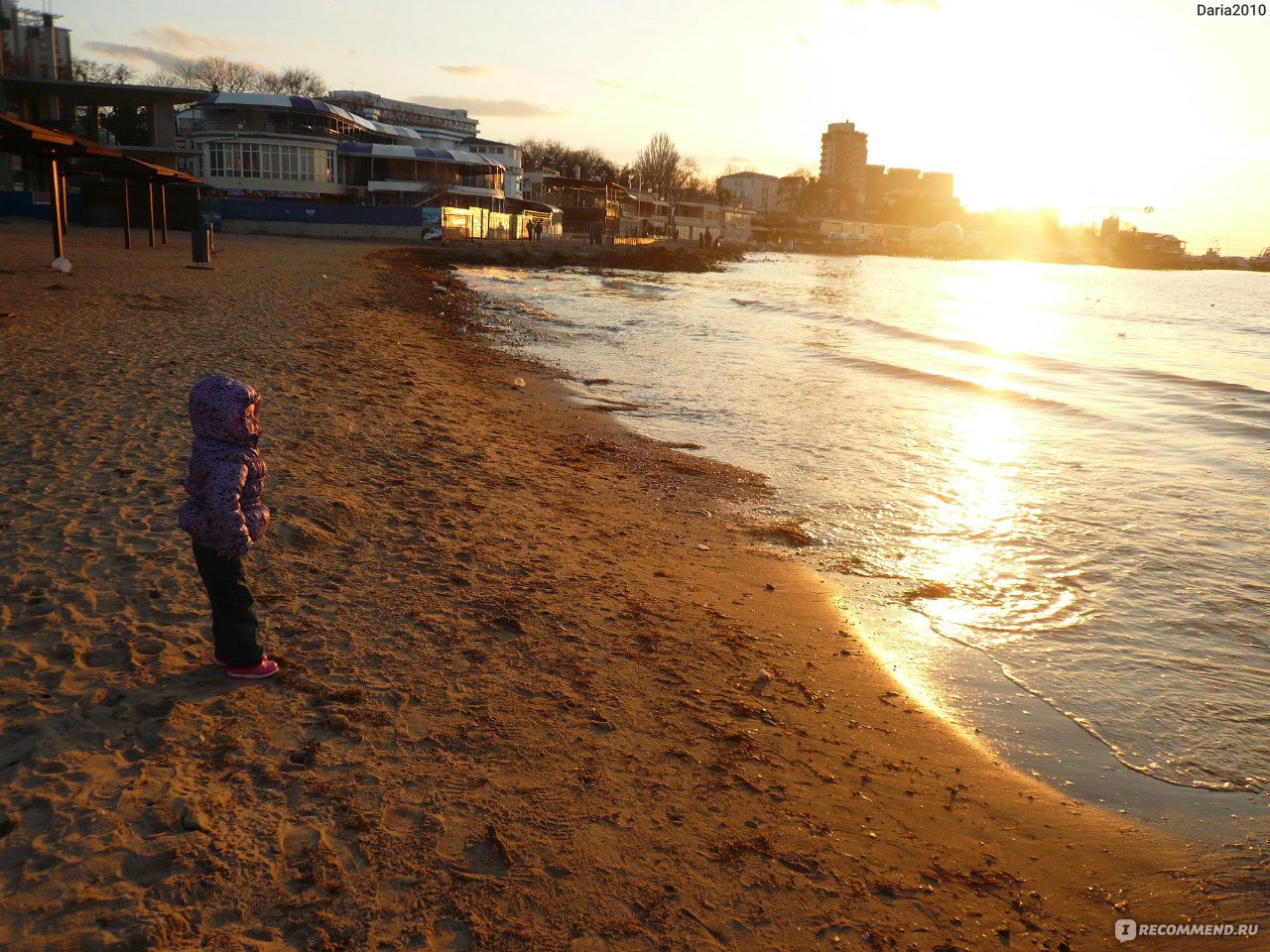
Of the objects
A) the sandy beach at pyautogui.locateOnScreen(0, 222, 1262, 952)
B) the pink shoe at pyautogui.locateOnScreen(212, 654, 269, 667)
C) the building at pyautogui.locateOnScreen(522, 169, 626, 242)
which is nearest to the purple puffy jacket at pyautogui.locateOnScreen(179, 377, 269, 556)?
the pink shoe at pyautogui.locateOnScreen(212, 654, 269, 667)

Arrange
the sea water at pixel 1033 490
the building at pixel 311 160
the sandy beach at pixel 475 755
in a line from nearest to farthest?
1. the sandy beach at pixel 475 755
2. the sea water at pixel 1033 490
3. the building at pixel 311 160

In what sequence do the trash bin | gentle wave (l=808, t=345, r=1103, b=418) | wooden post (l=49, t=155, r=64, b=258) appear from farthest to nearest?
1. the trash bin
2. wooden post (l=49, t=155, r=64, b=258)
3. gentle wave (l=808, t=345, r=1103, b=418)

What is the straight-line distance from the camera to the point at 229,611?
3.97 metres

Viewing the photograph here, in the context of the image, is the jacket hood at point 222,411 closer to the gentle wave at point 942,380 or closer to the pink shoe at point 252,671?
the pink shoe at point 252,671

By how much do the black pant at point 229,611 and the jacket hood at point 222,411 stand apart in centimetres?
57

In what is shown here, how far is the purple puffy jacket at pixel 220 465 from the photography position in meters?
3.81

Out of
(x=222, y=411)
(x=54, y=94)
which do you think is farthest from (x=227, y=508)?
(x=54, y=94)

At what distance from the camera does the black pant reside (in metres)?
3.96

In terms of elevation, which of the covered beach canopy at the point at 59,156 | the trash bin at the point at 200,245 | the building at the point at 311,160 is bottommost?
the trash bin at the point at 200,245

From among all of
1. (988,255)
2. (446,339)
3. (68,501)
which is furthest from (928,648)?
(988,255)

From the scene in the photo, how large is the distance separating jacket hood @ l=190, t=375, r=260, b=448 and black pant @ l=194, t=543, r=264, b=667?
57 centimetres

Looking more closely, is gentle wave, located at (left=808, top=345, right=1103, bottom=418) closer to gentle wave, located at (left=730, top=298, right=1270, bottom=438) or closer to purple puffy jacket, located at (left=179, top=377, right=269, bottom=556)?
gentle wave, located at (left=730, top=298, right=1270, bottom=438)

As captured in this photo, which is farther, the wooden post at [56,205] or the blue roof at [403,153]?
the blue roof at [403,153]

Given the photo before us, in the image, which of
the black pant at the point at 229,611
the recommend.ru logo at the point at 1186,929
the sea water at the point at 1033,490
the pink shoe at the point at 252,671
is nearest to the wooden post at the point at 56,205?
the sea water at the point at 1033,490
